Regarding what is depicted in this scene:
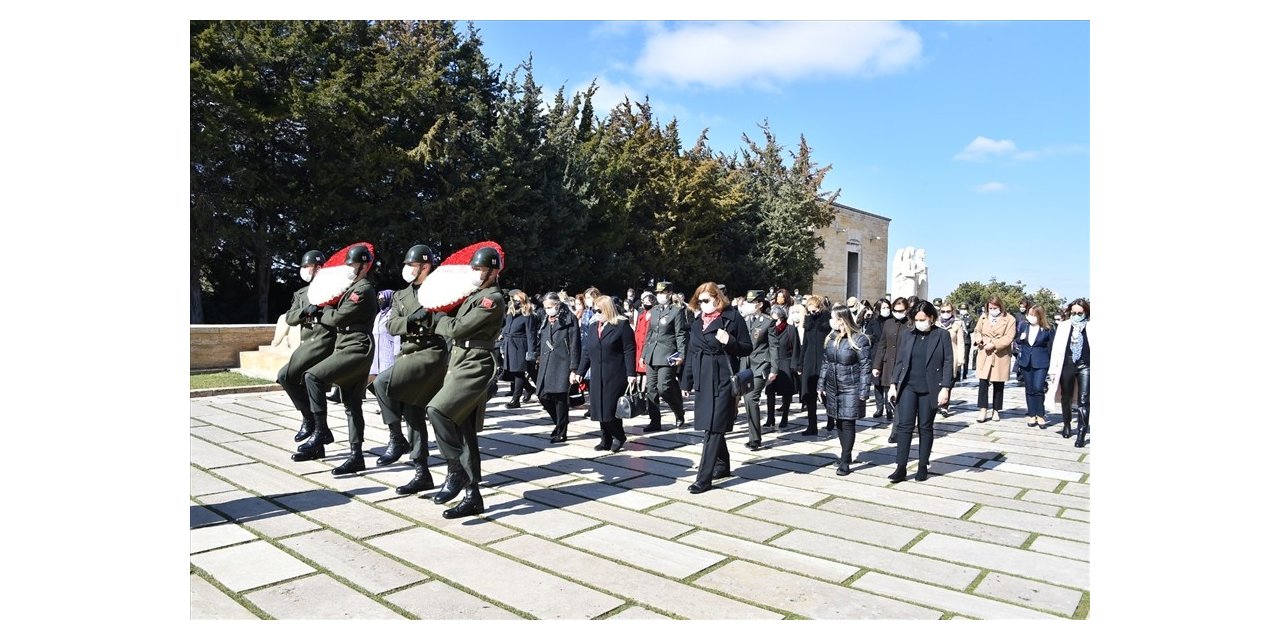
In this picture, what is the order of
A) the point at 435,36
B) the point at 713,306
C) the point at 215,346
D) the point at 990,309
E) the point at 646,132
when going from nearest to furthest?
the point at 713,306
the point at 990,309
the point at 215,346
the point at 435,36
the point at 646,132

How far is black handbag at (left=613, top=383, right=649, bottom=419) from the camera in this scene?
24.1ft

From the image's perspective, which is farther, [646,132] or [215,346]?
[646,132]

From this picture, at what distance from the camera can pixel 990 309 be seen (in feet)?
37.4

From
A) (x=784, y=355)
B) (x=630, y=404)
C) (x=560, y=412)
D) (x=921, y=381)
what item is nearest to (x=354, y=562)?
(x=630, y=404)

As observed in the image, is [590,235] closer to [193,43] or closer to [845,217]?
[193,43]

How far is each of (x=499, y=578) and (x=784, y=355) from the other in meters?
5.81

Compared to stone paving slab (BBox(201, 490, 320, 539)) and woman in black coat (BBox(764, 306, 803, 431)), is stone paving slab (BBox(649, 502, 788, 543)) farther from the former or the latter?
woman in black coat (BBox(764, 306, 803, 431))

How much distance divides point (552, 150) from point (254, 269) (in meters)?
9.36

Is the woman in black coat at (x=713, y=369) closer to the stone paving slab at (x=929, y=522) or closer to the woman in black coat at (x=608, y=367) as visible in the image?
the stone paving slab at (x=929, y=522)

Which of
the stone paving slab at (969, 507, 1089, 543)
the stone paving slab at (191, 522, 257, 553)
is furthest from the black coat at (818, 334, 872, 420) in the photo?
the stone paving slab at (191, 522, 257, 553)

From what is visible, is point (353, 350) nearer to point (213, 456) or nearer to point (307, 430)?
point (307, 430)

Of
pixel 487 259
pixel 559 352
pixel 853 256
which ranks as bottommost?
pixel 559 352

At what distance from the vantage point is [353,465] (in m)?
6.51

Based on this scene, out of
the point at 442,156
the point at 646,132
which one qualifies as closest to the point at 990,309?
the point at 442,156
